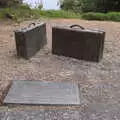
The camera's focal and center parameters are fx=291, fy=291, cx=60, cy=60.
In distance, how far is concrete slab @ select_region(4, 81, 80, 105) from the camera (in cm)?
304

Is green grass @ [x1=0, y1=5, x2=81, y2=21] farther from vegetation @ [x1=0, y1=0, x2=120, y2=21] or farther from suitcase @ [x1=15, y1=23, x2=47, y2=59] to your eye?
suitcase @ [x1=15, y1=23, x2=47, y2=59]

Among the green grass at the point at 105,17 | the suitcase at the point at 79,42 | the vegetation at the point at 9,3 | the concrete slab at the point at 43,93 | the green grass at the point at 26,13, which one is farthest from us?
the green grass at the point at 105,17

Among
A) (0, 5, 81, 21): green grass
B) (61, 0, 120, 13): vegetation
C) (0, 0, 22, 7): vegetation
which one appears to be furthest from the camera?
(61, 0, 120, 13): vegetation

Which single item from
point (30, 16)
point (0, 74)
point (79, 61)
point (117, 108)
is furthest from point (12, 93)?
point (30, 16)

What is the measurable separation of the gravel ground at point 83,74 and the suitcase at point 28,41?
4.0 inches

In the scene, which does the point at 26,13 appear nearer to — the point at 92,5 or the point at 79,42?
the point at 92,5

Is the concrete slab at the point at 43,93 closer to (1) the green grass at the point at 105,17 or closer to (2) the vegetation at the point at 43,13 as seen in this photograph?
(2) the vegetation at the point at 43,13

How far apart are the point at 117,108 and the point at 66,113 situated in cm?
53

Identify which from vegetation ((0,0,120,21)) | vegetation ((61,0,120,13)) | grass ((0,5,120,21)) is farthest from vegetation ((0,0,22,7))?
vegetation ((61,0,120,13))

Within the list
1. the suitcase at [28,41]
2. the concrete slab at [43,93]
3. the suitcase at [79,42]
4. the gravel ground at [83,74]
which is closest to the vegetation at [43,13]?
the gravel ground at [83,74]

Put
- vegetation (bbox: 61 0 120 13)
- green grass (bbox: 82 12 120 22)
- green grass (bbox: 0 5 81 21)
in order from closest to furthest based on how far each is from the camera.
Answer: green grass (bbox: 0 5 81 21)
green grass (bbox: 82 12 120 22)
vegetation (bbox: 61 0 120 13)

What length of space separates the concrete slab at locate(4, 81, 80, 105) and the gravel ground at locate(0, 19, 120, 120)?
105 mm

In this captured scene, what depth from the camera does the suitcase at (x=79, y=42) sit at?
4180 mm

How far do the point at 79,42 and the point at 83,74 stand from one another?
619 millimetres
